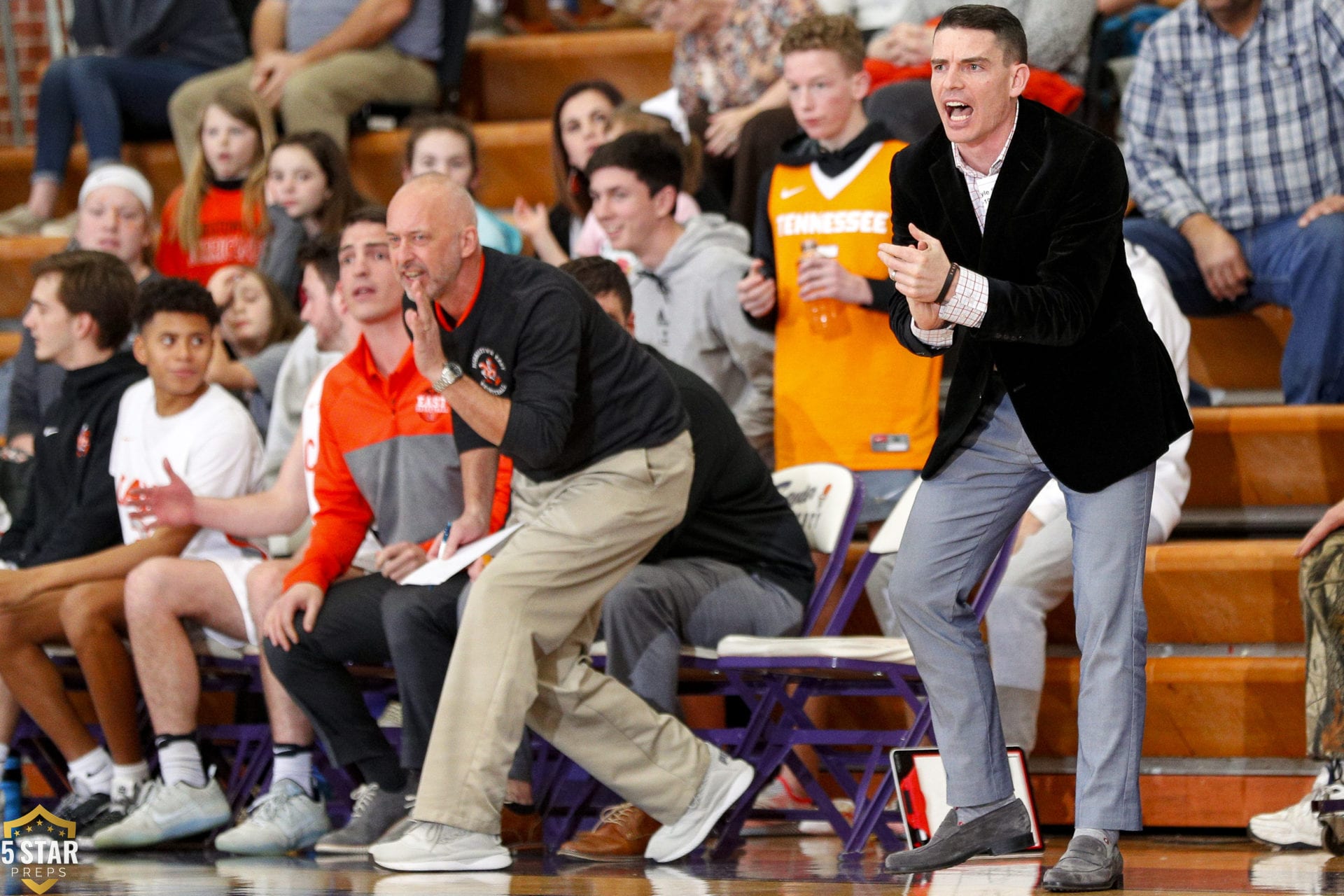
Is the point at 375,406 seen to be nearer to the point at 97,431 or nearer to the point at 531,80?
the point at 97,431

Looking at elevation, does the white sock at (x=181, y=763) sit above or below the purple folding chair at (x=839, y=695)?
below

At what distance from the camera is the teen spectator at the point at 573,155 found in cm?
566

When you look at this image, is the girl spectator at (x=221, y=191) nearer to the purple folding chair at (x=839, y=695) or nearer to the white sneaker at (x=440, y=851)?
the purple folding chair at (x=839, y=695)

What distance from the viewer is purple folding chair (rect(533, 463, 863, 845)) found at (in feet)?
13.8

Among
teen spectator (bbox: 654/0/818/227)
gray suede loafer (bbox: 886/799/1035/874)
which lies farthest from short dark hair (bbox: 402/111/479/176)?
gray suede loafer (bbox: 886/799/1035/874)

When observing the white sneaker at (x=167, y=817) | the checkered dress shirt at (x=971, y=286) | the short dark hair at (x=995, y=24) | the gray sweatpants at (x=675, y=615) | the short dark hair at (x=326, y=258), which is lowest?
the white sneaker at (x=167, y=817)

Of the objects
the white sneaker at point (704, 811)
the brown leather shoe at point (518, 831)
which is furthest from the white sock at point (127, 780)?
the white sneaker at point (704, 811)

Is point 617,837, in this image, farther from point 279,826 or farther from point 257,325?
point 257,325

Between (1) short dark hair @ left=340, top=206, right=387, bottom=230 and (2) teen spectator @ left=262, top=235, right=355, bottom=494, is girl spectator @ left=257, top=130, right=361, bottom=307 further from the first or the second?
(1) short dark hair @ left=340, top=206, right=387, bottom=230

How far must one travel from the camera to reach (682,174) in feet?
16.6

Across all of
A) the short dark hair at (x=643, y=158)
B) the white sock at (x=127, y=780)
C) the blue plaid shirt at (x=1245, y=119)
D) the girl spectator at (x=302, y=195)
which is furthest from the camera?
the girl spectator at (x=302, y=195)

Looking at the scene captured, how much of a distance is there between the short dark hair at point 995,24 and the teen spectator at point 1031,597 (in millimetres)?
1264

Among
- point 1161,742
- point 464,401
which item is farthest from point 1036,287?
point 1161,742

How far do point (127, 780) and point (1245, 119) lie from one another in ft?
12.4
